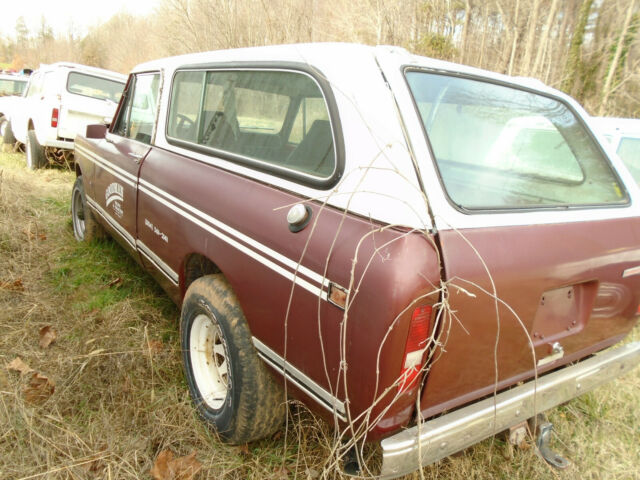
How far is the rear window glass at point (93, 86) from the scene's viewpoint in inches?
296

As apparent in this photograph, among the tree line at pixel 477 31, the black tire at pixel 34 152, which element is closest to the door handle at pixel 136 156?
the black tire at pixel 34 152

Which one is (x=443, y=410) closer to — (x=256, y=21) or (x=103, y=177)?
(x=103, y=177)

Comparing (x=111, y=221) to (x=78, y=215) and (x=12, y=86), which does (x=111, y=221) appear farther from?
(x=12, y=86)

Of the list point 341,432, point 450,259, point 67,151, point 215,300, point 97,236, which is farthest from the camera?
point 67,151

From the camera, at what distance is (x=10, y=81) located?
1298 centimetres

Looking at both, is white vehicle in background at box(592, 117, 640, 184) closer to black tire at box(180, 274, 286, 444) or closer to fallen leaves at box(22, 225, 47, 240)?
black tire at box(180, 274, 286, 444)

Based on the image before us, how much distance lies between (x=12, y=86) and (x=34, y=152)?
732cm

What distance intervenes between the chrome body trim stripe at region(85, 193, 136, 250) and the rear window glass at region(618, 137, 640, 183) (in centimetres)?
563

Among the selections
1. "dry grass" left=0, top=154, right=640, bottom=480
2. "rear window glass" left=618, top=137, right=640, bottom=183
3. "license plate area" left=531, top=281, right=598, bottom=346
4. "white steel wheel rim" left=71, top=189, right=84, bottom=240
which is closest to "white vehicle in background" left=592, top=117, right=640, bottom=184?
"rear window glass" left=618, top=137, right=640, bottom=183

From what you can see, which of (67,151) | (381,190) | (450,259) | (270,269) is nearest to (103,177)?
(270,269)

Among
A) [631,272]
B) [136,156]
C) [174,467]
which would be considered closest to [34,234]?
[136,156]

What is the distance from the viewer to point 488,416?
1.65 m

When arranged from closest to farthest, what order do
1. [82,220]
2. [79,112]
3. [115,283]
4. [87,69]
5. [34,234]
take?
1. [115,283]
2. [34,234]
3. [82,220]
4. [79,112]
5. [87,69]

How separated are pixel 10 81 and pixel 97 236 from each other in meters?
11.7
